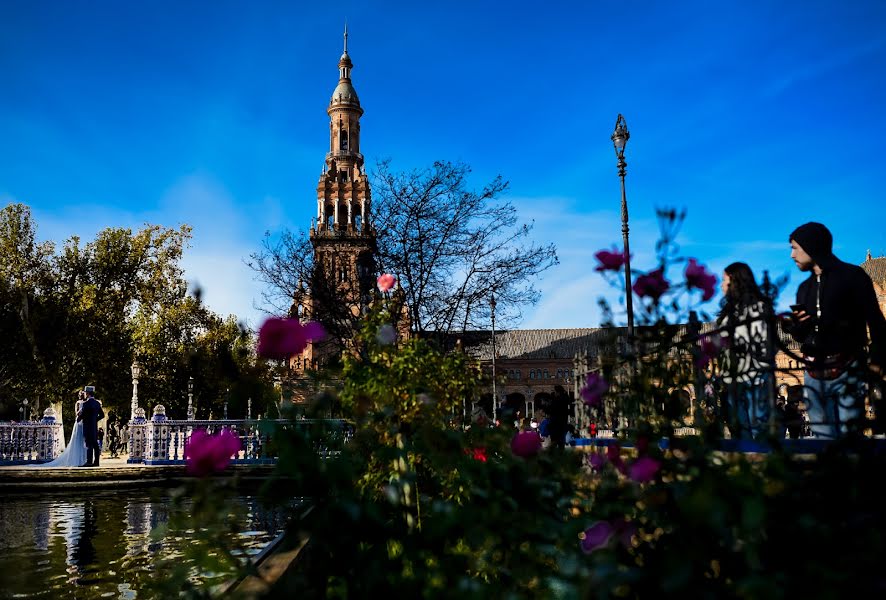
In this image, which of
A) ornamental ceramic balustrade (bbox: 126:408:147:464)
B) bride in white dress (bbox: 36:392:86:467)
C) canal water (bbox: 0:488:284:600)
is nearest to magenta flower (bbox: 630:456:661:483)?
canal water (bbox: 0:488:284:600)

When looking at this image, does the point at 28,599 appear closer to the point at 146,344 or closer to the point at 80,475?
the point at 80,475

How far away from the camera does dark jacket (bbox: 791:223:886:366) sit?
13.7ft

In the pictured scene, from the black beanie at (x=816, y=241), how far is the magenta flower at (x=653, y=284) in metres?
1.74

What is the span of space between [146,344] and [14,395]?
6.16 meters

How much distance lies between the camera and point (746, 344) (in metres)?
4.52

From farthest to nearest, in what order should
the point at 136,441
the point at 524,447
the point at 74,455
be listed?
the point at 136,441
the point at 74,455
the point at 524,447

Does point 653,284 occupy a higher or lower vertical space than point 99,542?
higher

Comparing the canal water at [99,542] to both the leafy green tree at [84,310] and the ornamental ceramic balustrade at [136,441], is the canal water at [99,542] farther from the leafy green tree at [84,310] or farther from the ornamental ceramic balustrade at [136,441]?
the leafy green tree at [84,310]

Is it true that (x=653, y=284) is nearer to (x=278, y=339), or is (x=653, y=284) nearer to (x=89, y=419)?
(x=278, y=339)

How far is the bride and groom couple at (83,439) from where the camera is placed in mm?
19203

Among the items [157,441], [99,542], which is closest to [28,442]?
[157,441]

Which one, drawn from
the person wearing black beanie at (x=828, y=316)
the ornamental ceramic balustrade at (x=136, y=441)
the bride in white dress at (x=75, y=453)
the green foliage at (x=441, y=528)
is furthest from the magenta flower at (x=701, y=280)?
the ornamental ceramic balustrade at (x=136, y=441)

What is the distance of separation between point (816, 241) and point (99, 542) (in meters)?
8.67

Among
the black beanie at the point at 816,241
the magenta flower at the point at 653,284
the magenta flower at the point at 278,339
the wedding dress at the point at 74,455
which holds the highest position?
the black beanie at the point at 816,241
